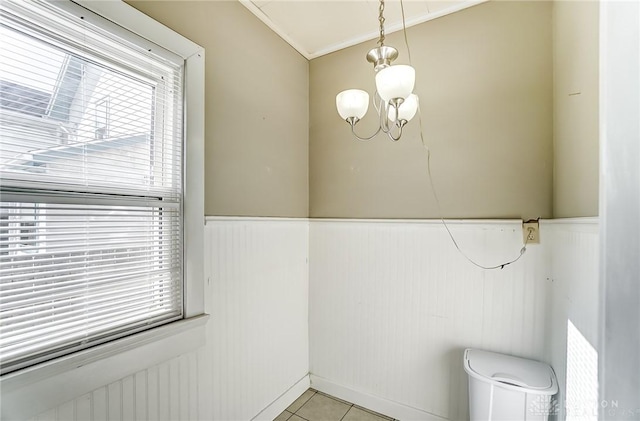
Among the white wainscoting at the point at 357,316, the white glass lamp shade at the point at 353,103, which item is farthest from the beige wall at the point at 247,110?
the white glass lamp shade at the point at 353,103

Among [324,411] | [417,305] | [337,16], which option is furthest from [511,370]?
[337,16]

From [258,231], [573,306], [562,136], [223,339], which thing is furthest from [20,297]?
[562,136]

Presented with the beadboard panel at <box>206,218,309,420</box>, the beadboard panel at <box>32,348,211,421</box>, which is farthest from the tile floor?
the beadboard panel at <box>32,348,211,421</box>

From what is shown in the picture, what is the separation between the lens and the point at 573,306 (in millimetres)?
1065

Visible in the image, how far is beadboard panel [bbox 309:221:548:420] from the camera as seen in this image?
1.60 m

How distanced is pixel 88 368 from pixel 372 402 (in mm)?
1726

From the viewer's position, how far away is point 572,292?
3.57 ft

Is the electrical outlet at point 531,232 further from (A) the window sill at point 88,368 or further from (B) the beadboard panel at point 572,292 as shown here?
(A) the window sill at point 88,368

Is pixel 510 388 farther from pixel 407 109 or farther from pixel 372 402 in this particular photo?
pixel 407 109

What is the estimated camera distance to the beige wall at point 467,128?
158 cm

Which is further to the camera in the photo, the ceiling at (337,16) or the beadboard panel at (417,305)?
the ceiling at (337,16)

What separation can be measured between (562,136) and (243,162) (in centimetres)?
167

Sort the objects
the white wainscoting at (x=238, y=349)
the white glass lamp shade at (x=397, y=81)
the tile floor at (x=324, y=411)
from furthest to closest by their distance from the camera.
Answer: the tile floor at (x=324, y=411), the white wainscoting at (x=238, y=349), the white glass lamp shade at (x=397, y=81)

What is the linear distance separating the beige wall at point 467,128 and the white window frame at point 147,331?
107 cm
